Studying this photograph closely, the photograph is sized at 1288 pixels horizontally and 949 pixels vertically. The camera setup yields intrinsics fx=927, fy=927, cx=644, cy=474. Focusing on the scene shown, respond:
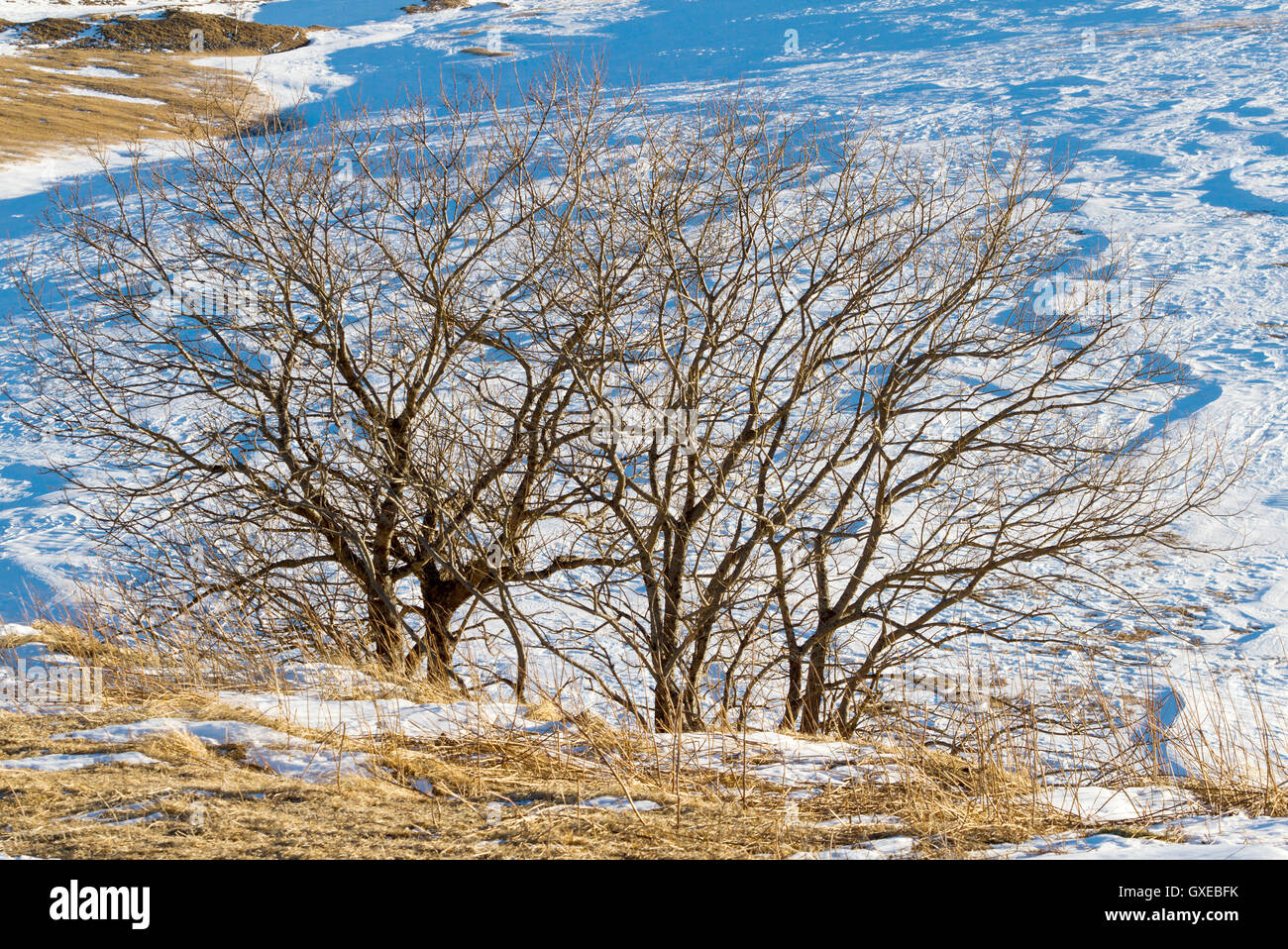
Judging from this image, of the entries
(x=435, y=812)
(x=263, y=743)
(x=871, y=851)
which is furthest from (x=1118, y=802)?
(x=263, y=743)

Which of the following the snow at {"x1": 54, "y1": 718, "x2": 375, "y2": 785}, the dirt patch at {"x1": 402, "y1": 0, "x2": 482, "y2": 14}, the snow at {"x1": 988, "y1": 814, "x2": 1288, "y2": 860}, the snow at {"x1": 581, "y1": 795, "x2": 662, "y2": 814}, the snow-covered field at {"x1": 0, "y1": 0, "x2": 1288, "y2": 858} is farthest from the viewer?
the dirt patch at {"x1": 402, "y1": 0, "x2": 482, "y2": 14}

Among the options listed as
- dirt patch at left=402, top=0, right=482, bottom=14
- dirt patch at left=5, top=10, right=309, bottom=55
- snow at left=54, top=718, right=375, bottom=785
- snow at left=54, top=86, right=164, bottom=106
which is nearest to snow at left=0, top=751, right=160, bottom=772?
snow at left=54, top=718, right=375, bottom=785

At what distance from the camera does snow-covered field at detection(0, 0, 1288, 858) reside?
4.05 meters

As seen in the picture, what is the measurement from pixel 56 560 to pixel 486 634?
7836 millimetres

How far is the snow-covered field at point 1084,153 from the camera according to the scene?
4051 mm

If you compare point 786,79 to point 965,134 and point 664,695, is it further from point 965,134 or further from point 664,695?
point 664,695

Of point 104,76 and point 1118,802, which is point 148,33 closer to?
point 104,76

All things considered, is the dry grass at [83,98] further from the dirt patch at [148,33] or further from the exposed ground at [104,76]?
the dirt patch at [148,33]

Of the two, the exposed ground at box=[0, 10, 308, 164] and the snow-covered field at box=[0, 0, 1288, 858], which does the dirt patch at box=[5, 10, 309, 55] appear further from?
the snow-covered field at box=[0, 0, 1288, 858]

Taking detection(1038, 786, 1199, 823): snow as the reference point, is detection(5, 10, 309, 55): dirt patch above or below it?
above

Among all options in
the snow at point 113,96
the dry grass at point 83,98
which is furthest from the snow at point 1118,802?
the snow at point 113,96

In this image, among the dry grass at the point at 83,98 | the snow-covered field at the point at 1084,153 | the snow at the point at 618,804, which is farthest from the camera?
the dry grass at the point at 83,98

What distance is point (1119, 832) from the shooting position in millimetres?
2830
